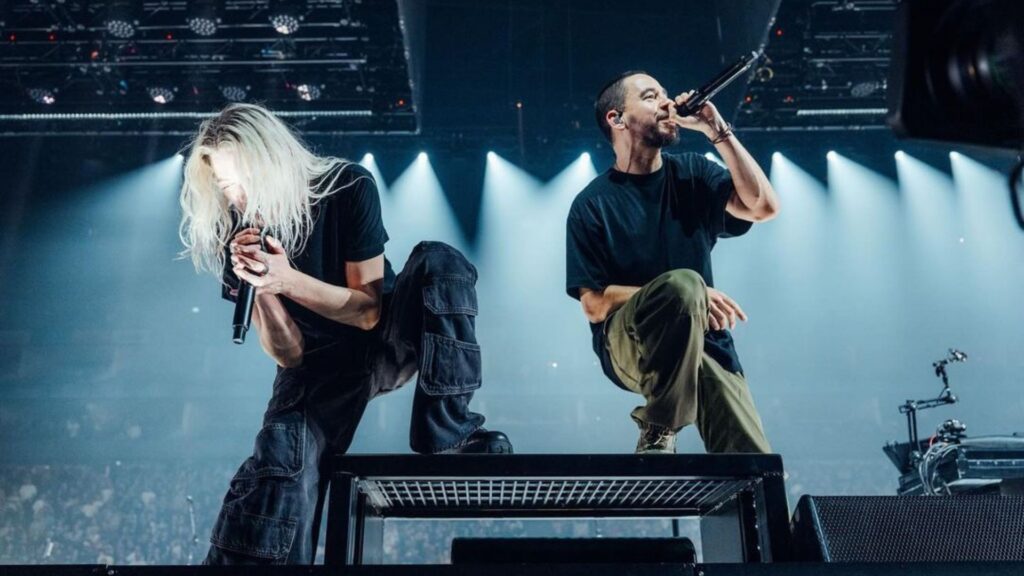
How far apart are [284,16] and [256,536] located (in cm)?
618

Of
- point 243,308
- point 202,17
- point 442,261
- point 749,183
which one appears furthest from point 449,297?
point 202,17

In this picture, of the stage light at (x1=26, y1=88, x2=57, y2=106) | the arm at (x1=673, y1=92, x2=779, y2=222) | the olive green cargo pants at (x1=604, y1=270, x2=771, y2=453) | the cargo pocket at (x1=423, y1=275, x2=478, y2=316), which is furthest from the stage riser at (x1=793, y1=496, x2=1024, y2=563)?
the stage light at (x1=26, y1=88, x2=57, y2=106)

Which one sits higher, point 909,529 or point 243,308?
point 243,308

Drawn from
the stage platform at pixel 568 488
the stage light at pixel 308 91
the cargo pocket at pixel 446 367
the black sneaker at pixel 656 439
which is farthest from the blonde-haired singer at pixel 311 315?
the stage light at pixel 308 91

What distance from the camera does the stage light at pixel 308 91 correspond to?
25.2 ft

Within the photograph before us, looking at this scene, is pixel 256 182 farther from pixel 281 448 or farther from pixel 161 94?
pixel 161 94

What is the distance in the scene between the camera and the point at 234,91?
301 inches

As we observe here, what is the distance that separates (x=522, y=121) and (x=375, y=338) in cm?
676

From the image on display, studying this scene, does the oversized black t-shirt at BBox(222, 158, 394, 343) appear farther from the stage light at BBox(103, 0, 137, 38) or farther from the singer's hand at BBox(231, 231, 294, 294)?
the stage light at BBox(103, 0, 137, 38)

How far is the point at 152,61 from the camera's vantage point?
24.3 ft

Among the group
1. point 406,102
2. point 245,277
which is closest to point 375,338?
point 245,277

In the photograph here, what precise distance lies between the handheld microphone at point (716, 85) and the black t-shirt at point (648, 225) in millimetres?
267

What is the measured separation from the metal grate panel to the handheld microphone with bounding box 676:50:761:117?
3.06ft

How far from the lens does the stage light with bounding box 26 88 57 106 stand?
7.80 m
